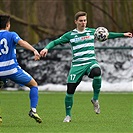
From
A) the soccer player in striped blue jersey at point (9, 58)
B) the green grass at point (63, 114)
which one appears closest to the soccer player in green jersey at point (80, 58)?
the green grass at point (63, 114)

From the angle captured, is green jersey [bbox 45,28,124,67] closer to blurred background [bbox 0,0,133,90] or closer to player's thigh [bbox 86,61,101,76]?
player's thigh [bbox 86,61,101,76]

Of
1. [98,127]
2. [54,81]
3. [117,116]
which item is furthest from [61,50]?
[98,127]

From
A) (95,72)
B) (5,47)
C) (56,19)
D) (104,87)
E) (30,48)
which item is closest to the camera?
(30,48)

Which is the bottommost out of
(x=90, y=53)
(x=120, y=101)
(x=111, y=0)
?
(x=120, y=101)

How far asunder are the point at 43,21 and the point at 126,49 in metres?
2.65

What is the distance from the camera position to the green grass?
973 cm

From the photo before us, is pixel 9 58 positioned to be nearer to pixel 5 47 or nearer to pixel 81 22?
Result: pixel 5 47

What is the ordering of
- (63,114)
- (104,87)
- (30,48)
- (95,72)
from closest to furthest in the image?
(30,48) → (95,72) → (63,114) → (104,87)

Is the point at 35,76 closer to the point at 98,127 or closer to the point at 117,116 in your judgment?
the point at 117,116

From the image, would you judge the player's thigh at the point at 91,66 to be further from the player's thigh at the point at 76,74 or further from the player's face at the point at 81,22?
the player's face at the point at 81,22

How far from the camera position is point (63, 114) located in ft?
40.7

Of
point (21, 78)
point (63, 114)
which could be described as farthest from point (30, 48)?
point (63, 114)

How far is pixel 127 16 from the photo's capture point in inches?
809

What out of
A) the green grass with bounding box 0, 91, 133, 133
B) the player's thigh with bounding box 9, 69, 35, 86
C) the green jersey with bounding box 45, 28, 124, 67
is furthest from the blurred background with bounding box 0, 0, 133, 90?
the player's thigh with bounding box 9, 69, 35, 86
